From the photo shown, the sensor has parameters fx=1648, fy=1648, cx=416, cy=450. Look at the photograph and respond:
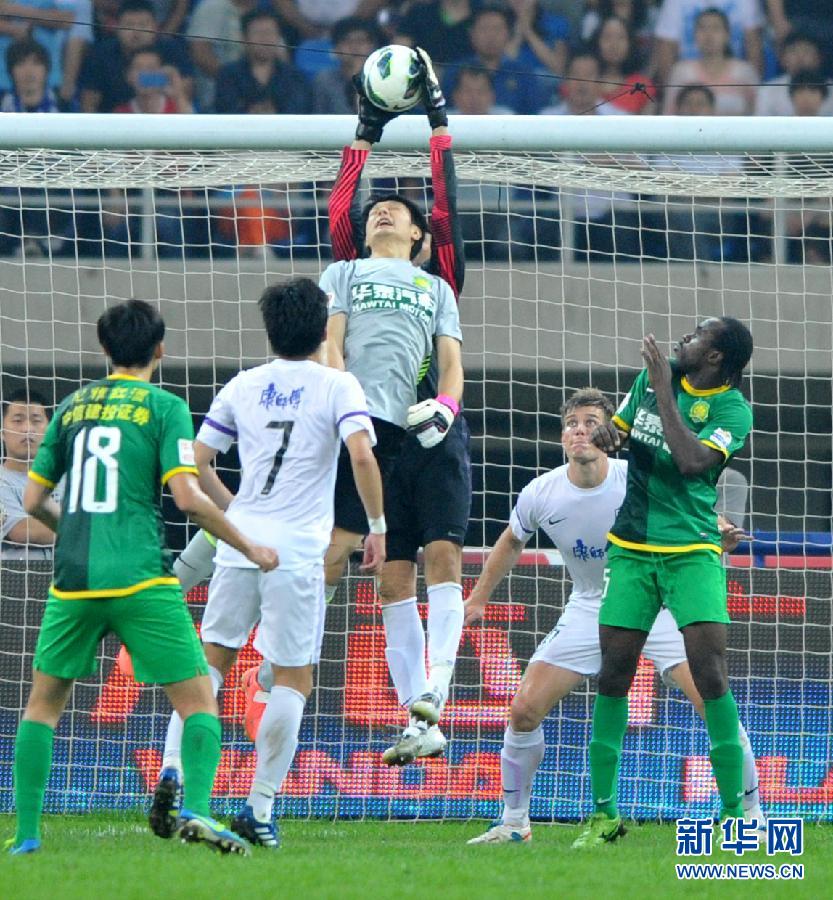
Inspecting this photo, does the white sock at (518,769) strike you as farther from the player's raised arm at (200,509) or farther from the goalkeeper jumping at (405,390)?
the player's raised arm at (200,509)

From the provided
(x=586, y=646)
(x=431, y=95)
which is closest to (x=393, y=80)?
(x=431, y=95)

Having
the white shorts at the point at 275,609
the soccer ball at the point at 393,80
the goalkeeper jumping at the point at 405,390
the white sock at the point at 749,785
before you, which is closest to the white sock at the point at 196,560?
the goalkeeper jumping at the point at 405,390

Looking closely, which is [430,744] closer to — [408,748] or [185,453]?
[408,748]

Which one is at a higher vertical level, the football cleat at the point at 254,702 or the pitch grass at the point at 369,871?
the football cleat at the point at 254,702

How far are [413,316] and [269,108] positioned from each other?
8.71 meters

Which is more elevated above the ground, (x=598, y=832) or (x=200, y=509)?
(x=200, y=509)

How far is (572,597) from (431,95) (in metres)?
2.41

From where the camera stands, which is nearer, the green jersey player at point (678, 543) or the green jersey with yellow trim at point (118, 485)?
the green jersey with yellow trim at point (118, 485)

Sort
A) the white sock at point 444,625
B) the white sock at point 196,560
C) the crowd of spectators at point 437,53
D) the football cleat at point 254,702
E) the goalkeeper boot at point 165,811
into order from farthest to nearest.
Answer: the crowd of spectators at point 437,53 < the white sock at point 196,560 < the football cleat at point 254,702 < the white sock at point 444,625 < the goalkeeper boot at point 165,811

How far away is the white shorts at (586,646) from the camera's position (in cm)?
738

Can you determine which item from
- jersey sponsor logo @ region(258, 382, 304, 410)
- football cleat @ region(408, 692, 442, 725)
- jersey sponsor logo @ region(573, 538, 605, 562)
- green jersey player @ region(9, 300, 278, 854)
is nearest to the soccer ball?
jersey sponsor logo @ region(258, 382, 304, 410)

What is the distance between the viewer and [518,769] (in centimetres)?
729

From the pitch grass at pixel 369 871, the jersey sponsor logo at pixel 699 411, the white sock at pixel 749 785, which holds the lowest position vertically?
the pitch grass at pixel 369 871

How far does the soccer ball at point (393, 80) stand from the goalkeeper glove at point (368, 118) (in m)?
0.03
